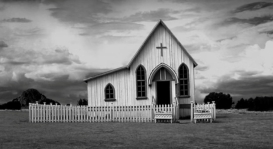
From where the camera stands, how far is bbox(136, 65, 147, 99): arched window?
28.4m

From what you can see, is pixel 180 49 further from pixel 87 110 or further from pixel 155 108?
pixel 87 110

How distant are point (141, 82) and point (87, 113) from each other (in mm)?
5427

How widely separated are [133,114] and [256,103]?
19.6 meters

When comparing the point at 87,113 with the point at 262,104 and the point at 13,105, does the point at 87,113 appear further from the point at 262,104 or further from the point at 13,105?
the point at 13,105

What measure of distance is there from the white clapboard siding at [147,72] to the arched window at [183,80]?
0.27 metres

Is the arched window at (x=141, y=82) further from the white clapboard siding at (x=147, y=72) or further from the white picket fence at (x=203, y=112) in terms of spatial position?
the white picket fence at (x=203, y=112)

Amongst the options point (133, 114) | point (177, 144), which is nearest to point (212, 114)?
point (133, 114)

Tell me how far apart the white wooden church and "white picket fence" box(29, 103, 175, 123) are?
2190 mm

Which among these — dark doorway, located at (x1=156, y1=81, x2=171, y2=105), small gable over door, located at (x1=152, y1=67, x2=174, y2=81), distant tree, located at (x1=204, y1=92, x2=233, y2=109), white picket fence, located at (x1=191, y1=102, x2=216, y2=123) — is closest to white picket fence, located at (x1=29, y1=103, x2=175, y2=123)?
white picket fence, located at (x1=191, y1=102, x2=216, y2=123)

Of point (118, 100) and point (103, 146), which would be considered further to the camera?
point (118, 100)

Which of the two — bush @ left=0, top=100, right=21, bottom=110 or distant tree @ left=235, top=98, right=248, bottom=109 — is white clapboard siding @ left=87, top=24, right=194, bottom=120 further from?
bush @ left=0, top=100, right=21, bottom=110

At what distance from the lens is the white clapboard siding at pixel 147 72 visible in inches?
1117

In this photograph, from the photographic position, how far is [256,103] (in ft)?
128

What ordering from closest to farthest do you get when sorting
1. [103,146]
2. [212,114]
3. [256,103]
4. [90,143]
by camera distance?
[103,146], [90,143], [212,114], [256,103]
